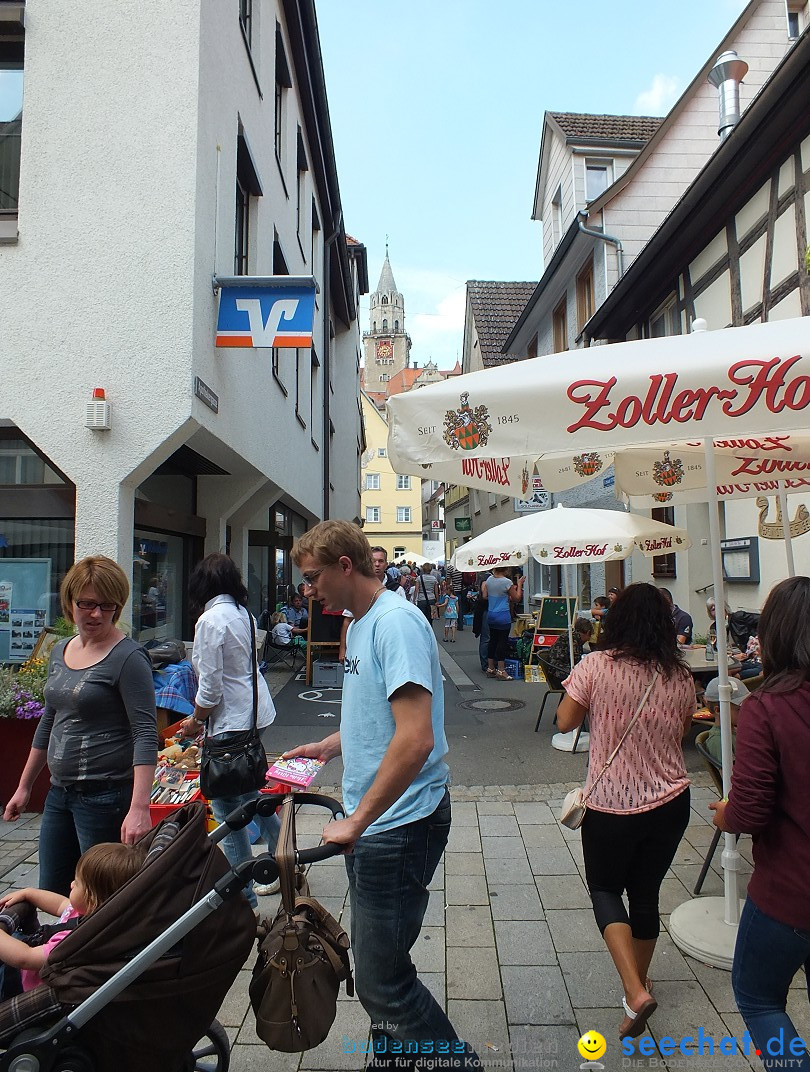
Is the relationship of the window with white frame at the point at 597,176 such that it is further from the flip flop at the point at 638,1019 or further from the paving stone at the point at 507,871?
the flip flop at the point at 638,1019

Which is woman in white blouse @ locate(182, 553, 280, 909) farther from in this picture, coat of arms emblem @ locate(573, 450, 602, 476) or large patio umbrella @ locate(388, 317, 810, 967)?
coat of arms emblem @ locate(573, 450, 602, 476)

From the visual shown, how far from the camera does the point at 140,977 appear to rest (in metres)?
1.76

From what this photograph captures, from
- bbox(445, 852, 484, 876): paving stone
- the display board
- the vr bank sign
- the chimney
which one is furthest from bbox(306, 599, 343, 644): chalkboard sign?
the chimney

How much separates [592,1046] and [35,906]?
2002 mm

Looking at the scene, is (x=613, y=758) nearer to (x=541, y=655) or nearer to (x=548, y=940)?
(x=548, y=940)

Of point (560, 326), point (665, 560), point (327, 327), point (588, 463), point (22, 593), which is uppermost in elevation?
point (327, 327)

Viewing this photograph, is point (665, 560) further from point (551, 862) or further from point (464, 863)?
point (464, 863)

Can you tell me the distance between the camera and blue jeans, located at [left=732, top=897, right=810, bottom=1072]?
2.02 meters

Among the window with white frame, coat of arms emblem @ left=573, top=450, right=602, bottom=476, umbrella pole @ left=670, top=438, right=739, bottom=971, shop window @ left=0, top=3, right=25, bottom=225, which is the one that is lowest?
umbrella pole @ left=670, top=438, right=739, bottom=971

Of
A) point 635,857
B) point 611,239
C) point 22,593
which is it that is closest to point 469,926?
point 635,857

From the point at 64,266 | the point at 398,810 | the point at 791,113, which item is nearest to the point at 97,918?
the point at 398,810

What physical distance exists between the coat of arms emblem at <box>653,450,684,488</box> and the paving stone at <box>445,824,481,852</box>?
8.65ft

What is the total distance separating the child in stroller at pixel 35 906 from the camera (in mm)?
2047

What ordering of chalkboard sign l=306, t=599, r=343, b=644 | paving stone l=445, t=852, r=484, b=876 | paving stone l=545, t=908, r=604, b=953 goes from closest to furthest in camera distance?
paving stone l=545, t=908, r=604, b=953 < paving stone l=445, t=852, r=484, b=876 < chalkboard sign l=306, t=599, r=343, b=644
